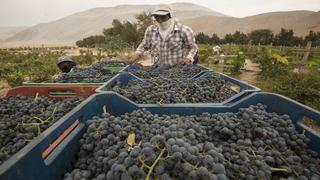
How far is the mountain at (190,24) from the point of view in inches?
2761

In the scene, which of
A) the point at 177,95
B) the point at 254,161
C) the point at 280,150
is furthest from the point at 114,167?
the point at 177,95

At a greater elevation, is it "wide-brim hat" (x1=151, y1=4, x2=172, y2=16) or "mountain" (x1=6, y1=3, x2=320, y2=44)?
"mountain" (x1=6, y1=3, x2=320, y2=44)

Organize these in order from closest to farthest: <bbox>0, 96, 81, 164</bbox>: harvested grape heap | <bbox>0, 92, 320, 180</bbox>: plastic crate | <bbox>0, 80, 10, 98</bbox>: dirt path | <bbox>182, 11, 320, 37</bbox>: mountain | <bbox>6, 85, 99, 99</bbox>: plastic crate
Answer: <bbox>0, 92, 320, 180</bbox>: plastic crate < <bbox>0, 96, 81, 164</bbox>: harvested grape heap < <bbox>6, 85, 99, 99</bbox>: plastic crate < <bbox>0, 80, 10, 98</bbox>: dirt path < <bbox>182, 11, 320, 37</bbox>: mountain

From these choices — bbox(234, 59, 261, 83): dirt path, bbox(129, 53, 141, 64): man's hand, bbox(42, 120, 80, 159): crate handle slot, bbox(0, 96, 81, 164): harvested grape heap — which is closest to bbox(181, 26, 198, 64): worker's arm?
bbox(129, 53, 141, 64): man's hand

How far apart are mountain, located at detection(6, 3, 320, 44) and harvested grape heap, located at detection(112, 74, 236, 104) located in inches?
1777

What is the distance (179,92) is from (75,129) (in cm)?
111

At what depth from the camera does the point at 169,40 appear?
13.3ft

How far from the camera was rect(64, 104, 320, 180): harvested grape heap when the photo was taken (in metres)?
0.93

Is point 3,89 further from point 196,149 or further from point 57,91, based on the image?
point 196,149

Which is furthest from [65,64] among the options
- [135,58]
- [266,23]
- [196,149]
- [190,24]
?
[190,24]

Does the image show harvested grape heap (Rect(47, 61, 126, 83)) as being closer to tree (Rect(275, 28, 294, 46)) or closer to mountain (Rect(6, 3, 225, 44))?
tree (Rect(275, 28, 294, 46))

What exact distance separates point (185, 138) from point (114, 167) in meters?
0.36

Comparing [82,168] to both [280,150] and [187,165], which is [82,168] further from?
[280,150]

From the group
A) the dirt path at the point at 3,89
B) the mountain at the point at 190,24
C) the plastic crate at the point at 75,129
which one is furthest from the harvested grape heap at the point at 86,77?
the mountain at the point at 190,24
